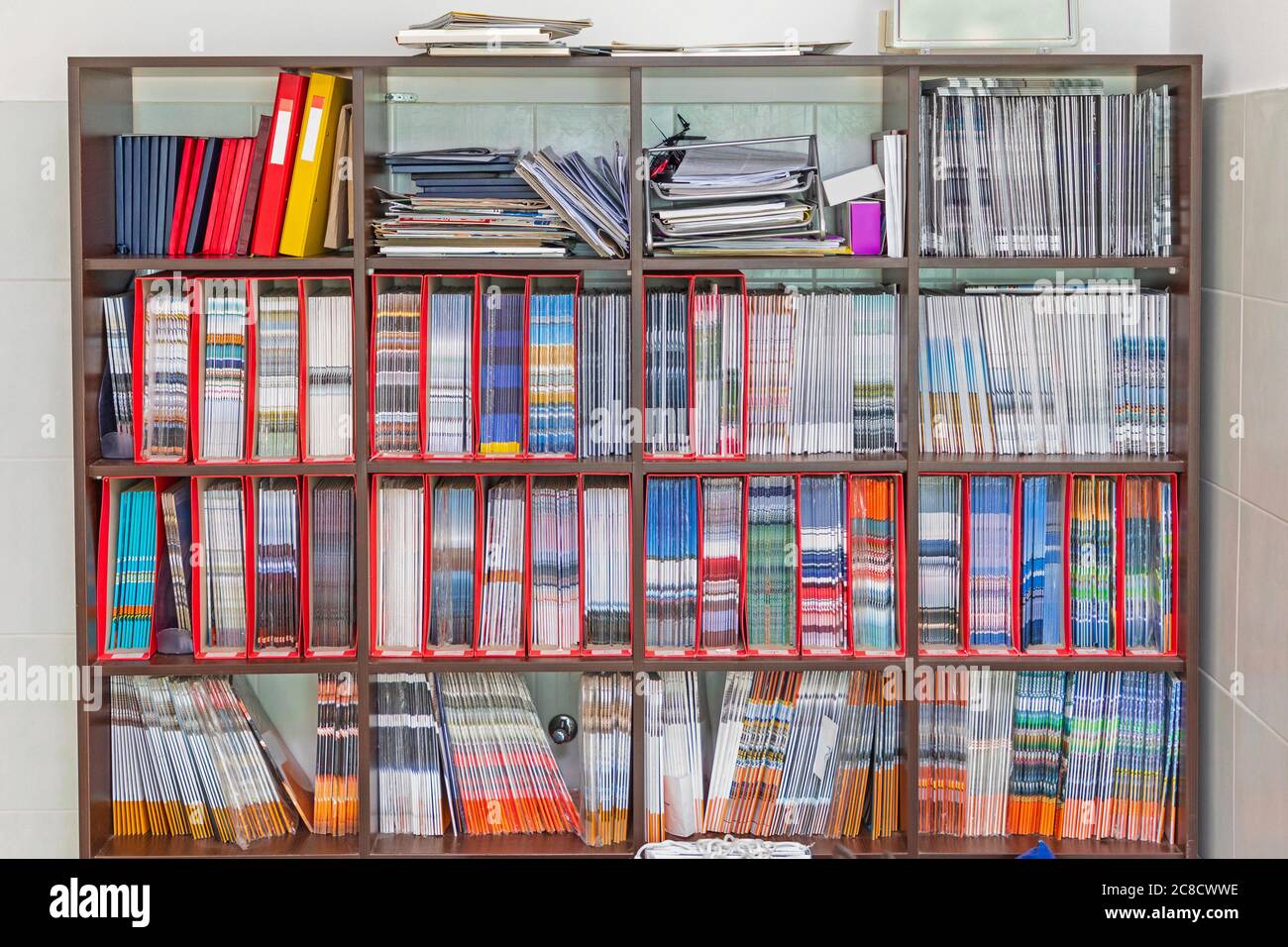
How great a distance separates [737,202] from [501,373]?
0.58m

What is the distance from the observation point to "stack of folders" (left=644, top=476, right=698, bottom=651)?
271 cm

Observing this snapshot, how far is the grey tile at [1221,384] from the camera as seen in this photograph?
2.53 m

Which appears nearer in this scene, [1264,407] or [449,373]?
[1264,407]

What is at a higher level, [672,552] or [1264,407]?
[1264,407]

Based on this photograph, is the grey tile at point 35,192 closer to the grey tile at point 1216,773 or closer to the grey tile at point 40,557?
the grey tile at point 40,557

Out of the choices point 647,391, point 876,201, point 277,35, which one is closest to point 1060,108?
point 876,201

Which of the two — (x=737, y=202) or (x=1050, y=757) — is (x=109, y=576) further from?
(x=1050, y=757)

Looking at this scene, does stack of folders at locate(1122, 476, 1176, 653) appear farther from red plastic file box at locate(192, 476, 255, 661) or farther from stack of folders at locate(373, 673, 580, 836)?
red plastic file box at locate(192, 476, 255, 661)

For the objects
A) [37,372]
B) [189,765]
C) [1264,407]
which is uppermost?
[37,372]

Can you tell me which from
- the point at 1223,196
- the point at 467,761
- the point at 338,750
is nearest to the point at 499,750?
the point at 467,761

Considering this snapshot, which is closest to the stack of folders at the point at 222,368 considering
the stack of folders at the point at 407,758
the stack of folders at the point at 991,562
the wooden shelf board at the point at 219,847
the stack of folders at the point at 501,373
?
the stack of folders at the point at 501,373

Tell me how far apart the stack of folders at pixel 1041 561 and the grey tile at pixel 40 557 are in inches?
79.6

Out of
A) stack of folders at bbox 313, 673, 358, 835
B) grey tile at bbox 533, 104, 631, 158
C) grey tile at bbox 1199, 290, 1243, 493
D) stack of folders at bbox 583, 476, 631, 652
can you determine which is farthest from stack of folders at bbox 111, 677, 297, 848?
grey tile at bbox 1199, 290, 1243, 493

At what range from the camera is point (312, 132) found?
261 cm
